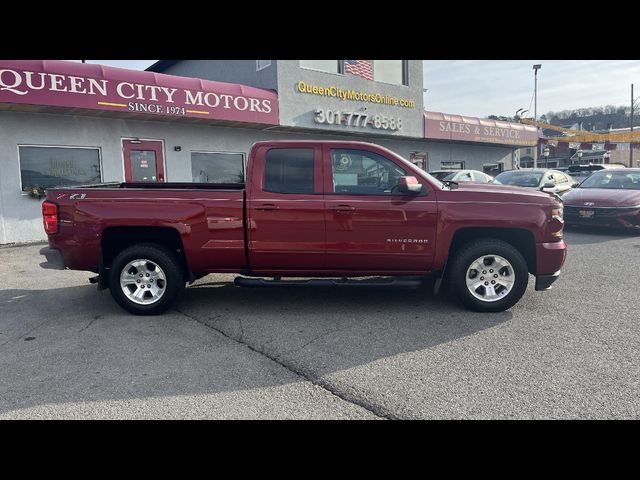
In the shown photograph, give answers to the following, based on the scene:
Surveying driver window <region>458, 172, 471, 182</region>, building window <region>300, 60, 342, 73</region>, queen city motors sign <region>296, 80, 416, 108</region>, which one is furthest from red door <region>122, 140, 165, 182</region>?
driver window <region>458, 172, 471, 182</region>

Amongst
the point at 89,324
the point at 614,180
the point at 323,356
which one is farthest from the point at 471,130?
the point at 89,324

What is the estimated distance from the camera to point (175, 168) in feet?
40.5

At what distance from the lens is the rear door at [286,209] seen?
4996 mm

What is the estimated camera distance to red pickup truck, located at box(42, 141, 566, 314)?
498 centimetres

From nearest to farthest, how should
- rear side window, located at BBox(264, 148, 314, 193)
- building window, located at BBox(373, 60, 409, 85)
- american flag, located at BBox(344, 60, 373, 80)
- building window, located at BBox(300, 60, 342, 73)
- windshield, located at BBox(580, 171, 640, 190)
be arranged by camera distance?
1. rear side window, located at BBox(264, 148, 314, 193)
2. windshield, located at BBox(580, 171, 640, 190)
3. building window, located at BBox(300, 60, 342, 73)
4. american flag, located at BBox(344, 60, 373, 80)
5. building window, located at BBox(373, 60, 409, 85)

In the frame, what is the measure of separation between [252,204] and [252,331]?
1419 mm

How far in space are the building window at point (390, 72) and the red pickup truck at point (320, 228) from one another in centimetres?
1244

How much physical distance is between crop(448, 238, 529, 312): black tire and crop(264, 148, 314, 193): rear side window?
1902 mm

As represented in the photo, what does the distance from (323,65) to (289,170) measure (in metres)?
10.8

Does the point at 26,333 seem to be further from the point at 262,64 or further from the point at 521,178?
the point at 521,178

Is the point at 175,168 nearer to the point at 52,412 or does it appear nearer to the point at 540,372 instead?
the point at 52,412

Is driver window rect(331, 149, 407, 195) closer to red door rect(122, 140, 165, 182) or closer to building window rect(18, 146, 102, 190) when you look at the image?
red door rect(122, 140, 165, 182)

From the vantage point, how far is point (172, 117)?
11.2m

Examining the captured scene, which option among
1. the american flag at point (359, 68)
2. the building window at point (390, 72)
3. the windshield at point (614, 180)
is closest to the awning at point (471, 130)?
the building window at point (390, 72)
